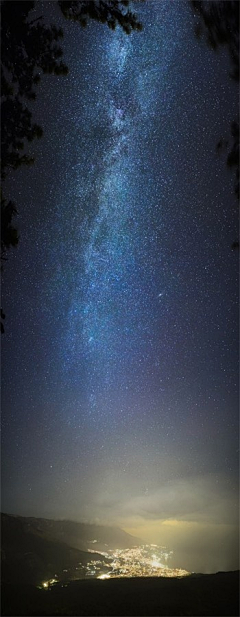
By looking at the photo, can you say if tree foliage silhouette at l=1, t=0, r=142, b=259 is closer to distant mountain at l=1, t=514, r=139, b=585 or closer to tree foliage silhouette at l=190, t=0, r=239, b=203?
tree foliage silhouette at l=190, t=0, r=239, b=203

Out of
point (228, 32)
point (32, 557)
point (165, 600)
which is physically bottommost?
point (32, 557)

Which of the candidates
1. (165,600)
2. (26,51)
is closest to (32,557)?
(165,600)

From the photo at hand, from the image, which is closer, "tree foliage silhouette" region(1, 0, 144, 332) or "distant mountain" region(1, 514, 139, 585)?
"tree foliage silhouette" region(1, 0, 144, 332)

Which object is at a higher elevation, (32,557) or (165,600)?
(165,600)

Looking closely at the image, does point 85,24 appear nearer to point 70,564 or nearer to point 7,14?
point 7,14

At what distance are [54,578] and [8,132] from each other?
125364 mm

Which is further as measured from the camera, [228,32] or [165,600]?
[165,600]

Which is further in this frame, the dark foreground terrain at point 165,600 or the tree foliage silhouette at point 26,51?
the dark foreground terrain at point 165,600

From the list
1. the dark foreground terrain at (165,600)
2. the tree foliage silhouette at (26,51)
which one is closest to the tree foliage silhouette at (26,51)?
the tree foliage silhouette at (26,51)

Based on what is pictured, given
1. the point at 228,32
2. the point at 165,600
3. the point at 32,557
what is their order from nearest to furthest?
the point at 228,32 → the point at 165,600 → the point at 32,557

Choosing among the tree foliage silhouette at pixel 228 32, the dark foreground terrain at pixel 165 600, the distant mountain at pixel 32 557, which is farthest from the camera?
the distant mountain at pixel 32 557

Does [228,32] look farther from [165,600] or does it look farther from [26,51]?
[165,600]

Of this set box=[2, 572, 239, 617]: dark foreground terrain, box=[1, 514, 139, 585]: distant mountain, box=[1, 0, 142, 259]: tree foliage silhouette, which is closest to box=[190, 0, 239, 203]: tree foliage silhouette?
box=[1, 0, 142, 259]: tree foliage silhouette

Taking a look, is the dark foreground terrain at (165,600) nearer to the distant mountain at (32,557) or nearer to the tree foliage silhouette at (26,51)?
the tree foliage silhouette at (26,51)
